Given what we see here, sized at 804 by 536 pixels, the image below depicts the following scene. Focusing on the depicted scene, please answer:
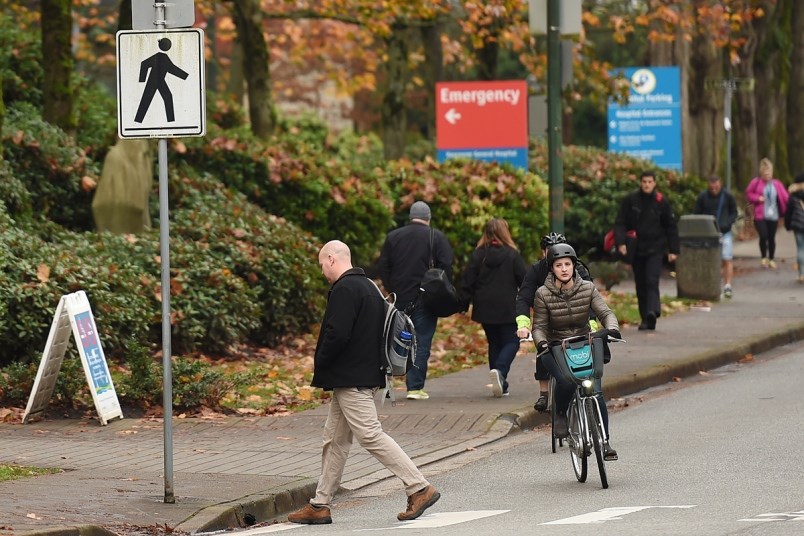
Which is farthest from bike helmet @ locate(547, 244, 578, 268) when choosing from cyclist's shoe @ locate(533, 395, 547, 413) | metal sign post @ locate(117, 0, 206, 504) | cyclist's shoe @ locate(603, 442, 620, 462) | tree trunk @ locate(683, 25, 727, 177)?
tree trunk @ locate(683, 25, 727, 177)

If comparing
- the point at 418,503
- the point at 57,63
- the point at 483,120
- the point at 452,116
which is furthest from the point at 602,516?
the point at 483,120

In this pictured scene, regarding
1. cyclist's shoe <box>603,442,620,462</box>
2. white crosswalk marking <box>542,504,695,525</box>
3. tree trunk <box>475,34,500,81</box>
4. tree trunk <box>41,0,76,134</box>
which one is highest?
tree trunk <box>475,34,500,81</box>

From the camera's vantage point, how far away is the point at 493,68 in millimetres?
31953

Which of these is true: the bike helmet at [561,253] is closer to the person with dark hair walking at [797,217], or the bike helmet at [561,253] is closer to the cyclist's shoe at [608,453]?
the cyclist's shoe at [608,453]

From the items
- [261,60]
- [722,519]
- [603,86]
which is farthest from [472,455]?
[603,86]

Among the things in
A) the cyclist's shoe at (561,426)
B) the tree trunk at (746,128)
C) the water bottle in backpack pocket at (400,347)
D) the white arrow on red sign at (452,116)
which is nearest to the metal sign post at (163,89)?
the water bottle in backpack pocket at (400,347)

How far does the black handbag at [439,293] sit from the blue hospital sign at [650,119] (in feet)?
57.2

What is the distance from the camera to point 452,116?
23797 millimetres

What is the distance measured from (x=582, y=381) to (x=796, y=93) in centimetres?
3007

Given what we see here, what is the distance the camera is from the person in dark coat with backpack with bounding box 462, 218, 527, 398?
14.4m

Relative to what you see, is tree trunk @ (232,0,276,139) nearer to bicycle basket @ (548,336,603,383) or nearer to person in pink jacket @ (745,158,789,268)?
person in pink jacket @ (745,158,789,268)

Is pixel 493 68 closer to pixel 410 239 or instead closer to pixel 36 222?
pixel 36 222

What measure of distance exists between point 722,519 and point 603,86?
21.4 metres

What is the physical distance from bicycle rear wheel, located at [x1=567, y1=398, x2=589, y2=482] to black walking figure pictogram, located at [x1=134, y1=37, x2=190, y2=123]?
319cm
